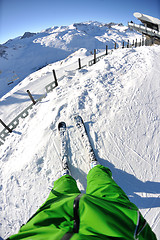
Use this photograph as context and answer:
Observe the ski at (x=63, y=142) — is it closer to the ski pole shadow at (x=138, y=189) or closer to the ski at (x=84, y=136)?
the ski at (x=84, y=136)

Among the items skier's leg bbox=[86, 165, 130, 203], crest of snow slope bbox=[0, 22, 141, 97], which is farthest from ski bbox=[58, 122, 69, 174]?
crest of snow slope bbox=[0, 22, 141, 97]

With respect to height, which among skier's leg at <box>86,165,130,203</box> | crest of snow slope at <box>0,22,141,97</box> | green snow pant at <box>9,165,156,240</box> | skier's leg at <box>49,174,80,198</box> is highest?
crest of snow slope at <box>0,22,141,97</box>

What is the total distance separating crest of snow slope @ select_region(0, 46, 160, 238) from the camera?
2881mm

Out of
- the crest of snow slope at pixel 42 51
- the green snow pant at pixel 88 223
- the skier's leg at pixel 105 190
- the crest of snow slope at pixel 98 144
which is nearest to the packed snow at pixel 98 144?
the crest of snow slope at pixel 98 144

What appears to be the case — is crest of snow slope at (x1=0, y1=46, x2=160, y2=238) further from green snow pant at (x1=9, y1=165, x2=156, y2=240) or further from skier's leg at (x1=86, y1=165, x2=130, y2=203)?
green snow pant at (x1=9, y1=165, x2=156, y2=240)

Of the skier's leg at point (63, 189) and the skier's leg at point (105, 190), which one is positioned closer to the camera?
the skier's leg at point (105, 190)

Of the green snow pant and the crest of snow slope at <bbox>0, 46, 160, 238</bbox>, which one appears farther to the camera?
the crest of snow slope at <bbox>0, 46, 160, 238</bbox>

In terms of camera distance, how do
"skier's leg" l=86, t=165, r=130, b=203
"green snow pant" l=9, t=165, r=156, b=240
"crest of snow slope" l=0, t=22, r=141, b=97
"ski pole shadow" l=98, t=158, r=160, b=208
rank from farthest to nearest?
"crest of snow slope" l=0, t=22, r=141, b=97, "ski pole shadow" l=98, t=158, r=160, b=208, "skier's leg" l=86, t=165, r=130, b=203, "green snow pant" l=9, t=165, r=156, b=240

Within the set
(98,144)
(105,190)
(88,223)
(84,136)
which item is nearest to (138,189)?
(98,144)

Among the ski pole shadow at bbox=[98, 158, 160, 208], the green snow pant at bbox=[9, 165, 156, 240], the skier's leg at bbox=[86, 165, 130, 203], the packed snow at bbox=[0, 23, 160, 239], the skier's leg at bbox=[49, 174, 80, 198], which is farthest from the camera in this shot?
Result: the packed snow at bbox=[0, 23, 160, 239]

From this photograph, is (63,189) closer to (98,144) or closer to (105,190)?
(105,190)

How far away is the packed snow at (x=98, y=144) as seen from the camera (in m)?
2.88

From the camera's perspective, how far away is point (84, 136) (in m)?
3.69

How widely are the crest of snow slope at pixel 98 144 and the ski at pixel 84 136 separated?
229 mm
